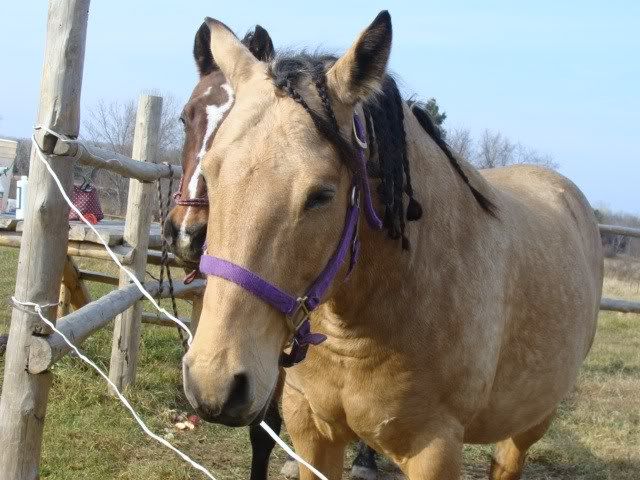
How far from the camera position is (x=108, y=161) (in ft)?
10.8

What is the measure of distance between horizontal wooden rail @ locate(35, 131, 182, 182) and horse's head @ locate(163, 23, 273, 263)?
35cm

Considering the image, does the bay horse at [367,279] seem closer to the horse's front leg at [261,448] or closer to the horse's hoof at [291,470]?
the horse's front leg at [261,448]

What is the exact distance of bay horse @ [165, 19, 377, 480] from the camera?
281 centimetres

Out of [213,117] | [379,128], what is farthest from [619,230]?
[379,128]

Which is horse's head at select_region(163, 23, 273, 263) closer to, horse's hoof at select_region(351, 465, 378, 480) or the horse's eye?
the horse's eye

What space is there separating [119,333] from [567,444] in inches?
125

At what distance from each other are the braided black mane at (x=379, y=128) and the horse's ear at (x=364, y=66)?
0.05 m

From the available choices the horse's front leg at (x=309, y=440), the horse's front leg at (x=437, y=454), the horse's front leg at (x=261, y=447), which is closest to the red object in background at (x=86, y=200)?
the horse's front leg at (x=261, y=447)

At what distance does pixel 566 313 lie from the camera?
312cm

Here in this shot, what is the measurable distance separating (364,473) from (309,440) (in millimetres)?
1600

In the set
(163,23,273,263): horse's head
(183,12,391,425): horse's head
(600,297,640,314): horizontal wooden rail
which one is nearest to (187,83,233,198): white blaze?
(163,23,273,263): horse's head

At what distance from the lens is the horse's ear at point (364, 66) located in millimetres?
1931

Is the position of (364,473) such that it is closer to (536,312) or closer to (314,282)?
(536,312)

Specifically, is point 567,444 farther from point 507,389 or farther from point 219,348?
point 219,348
